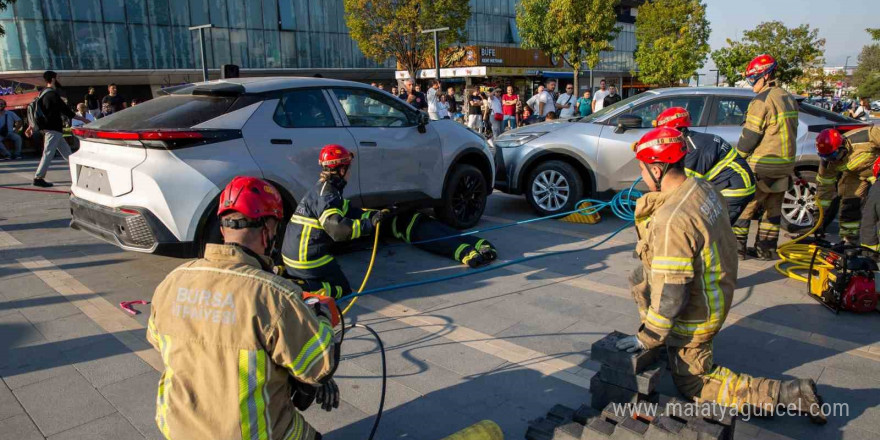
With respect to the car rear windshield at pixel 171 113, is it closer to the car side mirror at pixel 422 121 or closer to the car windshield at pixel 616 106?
the car side mirror at pixel 422 121

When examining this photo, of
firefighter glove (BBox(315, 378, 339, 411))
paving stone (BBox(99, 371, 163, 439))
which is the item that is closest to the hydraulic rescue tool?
firefighter glove (BBox(315, 378, 339, 411))

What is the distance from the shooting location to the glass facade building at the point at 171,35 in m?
28.6

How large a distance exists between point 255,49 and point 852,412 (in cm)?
3732

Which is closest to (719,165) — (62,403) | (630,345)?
(630,345)

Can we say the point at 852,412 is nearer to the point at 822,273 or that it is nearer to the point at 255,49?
the point at 822,273

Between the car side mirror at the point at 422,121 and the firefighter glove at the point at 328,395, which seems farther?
the car side mirror at the point at 422,121

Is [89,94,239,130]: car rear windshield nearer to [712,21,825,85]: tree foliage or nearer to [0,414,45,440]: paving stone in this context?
[0,414,45,440]: paving stone

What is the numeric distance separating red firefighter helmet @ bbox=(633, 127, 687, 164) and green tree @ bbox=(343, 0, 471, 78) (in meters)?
28.0

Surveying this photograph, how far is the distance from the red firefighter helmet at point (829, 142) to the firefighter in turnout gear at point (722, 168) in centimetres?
180

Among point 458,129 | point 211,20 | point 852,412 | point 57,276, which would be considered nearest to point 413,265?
point 458,129

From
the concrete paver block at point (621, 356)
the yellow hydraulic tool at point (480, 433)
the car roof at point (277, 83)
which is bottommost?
the yellow hydraulic tool at point (480, 433)

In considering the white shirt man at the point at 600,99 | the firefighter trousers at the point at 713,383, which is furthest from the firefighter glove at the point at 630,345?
the white shirt man at the point at 600,99

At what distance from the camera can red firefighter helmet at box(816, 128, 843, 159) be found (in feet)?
20.8

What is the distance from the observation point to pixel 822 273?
483 cm
